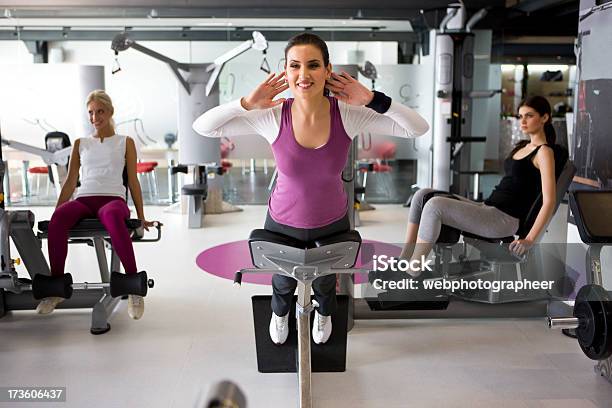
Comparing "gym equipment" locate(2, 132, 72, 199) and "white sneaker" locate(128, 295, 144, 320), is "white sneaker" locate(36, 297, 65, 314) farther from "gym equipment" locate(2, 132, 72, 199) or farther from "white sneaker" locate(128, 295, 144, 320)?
"gym equipment" locate(2, 132, 72, 199)

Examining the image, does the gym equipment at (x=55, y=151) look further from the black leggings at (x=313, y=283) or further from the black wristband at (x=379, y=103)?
the black wristband at (x=379, y=103)

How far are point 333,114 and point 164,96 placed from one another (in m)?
5.41

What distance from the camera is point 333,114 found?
2.42m

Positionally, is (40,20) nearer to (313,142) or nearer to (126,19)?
(126,19)

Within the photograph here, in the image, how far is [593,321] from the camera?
7.86 feet

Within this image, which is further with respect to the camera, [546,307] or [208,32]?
[208,32]

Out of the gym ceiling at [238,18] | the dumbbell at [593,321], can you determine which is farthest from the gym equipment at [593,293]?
the gym ceiling at [238,18]

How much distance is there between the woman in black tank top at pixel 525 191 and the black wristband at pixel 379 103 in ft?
3.54

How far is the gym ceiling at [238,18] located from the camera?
23.5 ft

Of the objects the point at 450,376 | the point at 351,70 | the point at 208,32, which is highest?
the point at 208,32

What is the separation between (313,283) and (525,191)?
4.71 feet

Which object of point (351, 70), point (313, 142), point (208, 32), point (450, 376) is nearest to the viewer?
point (313, 142)

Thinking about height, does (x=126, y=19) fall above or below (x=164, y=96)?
above

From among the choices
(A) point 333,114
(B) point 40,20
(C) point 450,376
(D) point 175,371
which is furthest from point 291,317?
(B) point 40,20
